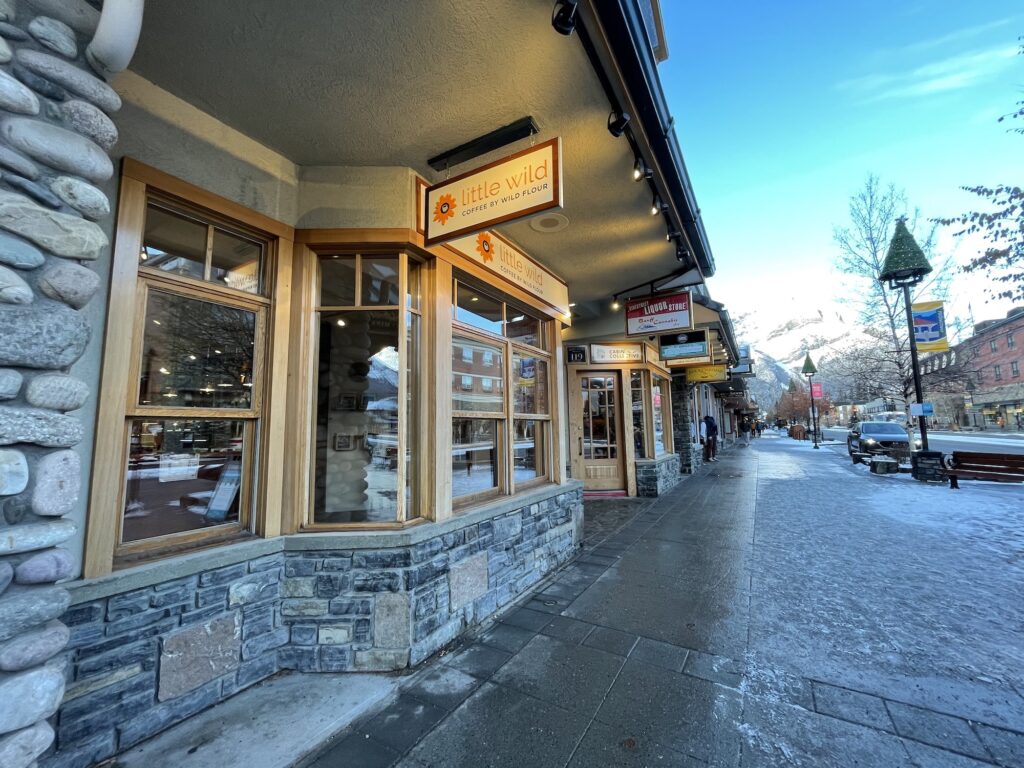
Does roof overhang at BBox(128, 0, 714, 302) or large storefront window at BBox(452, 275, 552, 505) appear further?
large storefront window at BBox(452, 275, 552, 505)

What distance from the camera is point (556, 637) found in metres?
3.21

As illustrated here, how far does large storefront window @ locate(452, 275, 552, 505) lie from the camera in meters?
3.87

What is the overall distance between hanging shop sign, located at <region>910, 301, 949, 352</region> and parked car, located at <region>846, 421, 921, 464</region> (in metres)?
4.13

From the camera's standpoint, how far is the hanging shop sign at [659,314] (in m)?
6.11

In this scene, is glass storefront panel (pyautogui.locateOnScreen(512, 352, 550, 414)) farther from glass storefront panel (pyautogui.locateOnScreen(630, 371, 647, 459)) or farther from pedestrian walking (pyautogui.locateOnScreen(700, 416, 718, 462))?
pedestrian walking (pyautogui.locateOnScreen(700, 416, 718, 462))

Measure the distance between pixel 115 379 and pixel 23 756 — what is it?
1.63m

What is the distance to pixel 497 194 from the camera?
2752 millimetres

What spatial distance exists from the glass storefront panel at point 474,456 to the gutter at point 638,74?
8.74 feet

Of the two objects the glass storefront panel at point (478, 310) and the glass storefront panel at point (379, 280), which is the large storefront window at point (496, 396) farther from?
the glass storefront panel at point (379, 280)

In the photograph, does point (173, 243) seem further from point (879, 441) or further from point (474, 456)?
point (879, 441)

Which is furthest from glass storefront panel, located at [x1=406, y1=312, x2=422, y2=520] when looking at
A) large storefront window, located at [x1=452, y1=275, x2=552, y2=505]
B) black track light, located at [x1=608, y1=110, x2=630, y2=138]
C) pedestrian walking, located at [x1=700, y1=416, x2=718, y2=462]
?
pedestrian walking, located at [x1=700, y1=416, x2=718, y2=462]

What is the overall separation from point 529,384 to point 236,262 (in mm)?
3019

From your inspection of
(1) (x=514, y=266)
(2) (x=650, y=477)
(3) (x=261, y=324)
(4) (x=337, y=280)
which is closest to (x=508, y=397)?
(1) (x=514, y=266)

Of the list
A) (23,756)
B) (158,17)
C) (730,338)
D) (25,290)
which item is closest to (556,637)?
(23,756)
